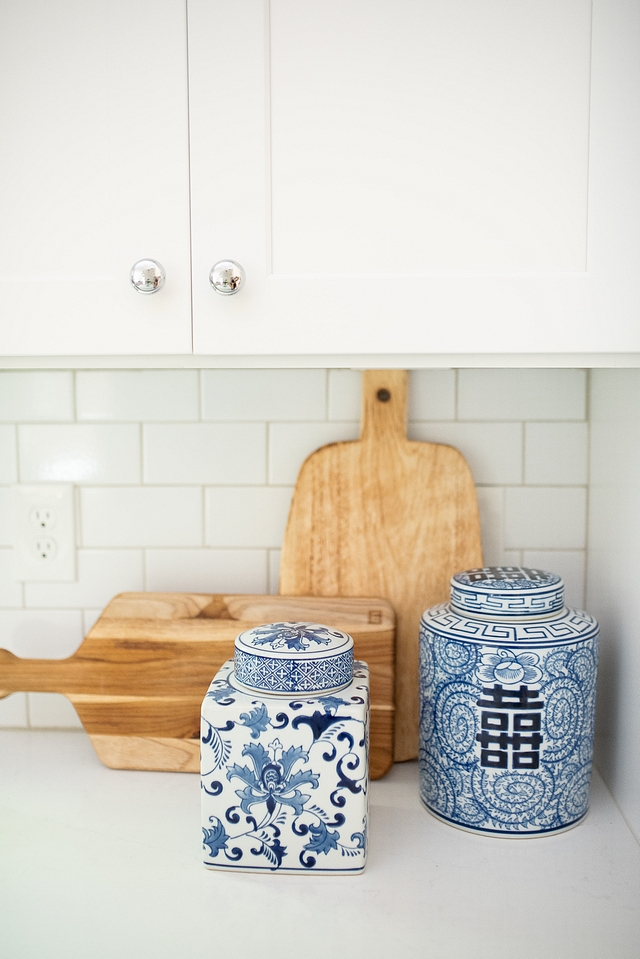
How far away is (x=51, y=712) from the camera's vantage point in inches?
44.8

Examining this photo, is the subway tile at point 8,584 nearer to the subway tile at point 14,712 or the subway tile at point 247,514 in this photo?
the subway tile at point 14,712

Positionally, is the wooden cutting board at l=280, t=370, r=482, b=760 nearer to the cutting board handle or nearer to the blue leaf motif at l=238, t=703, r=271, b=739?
the cutting board handle

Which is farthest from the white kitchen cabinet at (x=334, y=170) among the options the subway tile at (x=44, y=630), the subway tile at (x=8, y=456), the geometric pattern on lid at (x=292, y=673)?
the subway tile at (x=44, y=630)

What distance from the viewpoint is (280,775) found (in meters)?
0.77

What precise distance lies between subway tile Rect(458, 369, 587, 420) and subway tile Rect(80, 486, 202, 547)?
16.2 inches

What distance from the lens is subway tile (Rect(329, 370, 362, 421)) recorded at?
1064 millimetres

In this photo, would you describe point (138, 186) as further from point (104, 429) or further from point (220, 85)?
point (104, 429)

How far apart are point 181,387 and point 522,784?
678mm

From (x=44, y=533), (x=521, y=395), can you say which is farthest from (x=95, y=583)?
(x=521, y=395)

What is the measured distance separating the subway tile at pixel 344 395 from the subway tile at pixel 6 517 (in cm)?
49

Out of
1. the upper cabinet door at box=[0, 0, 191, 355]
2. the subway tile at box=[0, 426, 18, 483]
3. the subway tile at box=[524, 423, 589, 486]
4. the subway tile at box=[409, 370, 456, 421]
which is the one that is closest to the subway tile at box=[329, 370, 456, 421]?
the subway tile at box=[409, 370, 456, 421]

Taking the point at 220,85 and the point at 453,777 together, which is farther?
the point at 453,777

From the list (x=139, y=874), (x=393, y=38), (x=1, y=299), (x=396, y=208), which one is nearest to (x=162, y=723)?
(x=139, y=874)

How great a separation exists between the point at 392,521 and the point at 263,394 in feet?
0.84
